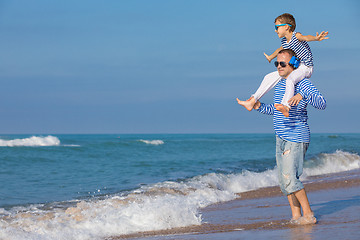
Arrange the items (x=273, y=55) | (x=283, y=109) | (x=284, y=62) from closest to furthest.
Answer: (x=283, y=109), (x=284, y=62), (x=273, y=55)

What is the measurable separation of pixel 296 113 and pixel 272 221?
1320 mm

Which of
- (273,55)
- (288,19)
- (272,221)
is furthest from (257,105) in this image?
(272,221)

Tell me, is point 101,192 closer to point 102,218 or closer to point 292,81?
point 102,218

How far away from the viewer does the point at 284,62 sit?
4578 millimetres

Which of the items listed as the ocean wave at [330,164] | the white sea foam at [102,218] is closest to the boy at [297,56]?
the white sea foam at [102,218]

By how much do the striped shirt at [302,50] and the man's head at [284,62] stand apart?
6 cm

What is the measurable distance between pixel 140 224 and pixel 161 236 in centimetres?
75

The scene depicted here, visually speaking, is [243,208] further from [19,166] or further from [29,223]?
[19,166]

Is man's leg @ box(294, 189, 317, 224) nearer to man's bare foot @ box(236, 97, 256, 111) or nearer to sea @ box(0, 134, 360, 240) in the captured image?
man's bare foot @ box(236, 97, 256, 111)

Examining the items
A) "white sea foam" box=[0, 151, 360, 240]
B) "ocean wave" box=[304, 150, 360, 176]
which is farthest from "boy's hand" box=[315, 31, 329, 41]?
"ocean wave" box=[304, 150, 360, 176]

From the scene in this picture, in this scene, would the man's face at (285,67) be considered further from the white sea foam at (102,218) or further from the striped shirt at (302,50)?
the white sea foam at (102,218)

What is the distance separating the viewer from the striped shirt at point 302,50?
4.57 m

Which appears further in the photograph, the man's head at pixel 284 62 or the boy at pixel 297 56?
the man's head at pixel 284 62

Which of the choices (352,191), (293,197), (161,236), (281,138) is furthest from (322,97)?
(352,191)
